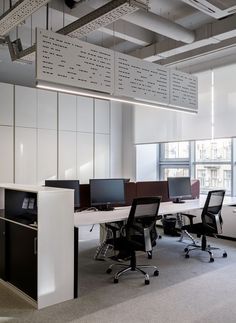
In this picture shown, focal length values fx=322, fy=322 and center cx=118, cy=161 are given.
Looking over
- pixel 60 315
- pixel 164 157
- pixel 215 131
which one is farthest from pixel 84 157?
pixel 60 315

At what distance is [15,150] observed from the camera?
249 inches

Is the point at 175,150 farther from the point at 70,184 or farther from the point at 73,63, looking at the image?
the point at 73,63

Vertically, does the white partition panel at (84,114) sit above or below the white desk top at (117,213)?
above

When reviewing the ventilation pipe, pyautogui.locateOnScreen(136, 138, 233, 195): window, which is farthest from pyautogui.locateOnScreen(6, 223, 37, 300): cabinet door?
pyautogui.locateOnScreen(136, 138, 233, 195): window

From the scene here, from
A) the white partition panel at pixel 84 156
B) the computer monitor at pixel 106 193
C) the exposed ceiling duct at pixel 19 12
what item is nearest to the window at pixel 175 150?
the white partition panel at pixel 84 156

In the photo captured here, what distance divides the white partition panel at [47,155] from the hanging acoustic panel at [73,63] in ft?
9.39

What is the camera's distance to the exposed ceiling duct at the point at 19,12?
3289mm

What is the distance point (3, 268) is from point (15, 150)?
2998 millimetres

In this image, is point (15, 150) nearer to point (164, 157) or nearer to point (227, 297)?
point (164, 157)

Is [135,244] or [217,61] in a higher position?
[217,61]

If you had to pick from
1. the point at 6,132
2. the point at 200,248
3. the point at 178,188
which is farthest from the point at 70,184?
the point at 6,132

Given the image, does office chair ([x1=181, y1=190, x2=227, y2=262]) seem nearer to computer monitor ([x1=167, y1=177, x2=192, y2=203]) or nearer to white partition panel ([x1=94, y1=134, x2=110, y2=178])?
computer monitor ([x1=167, y1=177, x2=192, y2=203])

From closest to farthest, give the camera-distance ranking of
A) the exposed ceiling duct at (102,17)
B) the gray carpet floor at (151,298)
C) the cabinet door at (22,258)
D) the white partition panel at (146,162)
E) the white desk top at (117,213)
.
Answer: the gray carpet floor at (151,298), the cabinet door at (22,258), the exposed ceiling duct at (102,17), the white desk top at (117,213), the white partition panel at (146,162)

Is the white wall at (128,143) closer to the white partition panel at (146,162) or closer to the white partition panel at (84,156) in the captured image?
the white partition panel at (146,162)
